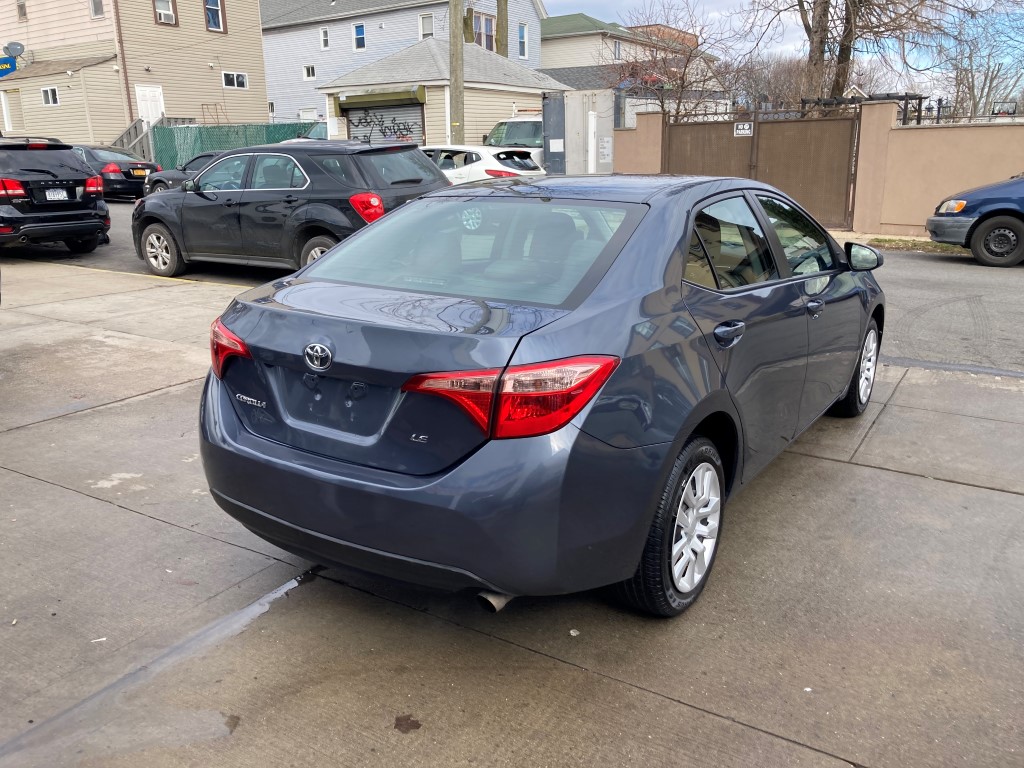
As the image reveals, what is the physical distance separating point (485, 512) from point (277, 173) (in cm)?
833

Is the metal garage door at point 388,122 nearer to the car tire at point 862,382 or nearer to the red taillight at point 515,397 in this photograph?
the car tire at point 862,382

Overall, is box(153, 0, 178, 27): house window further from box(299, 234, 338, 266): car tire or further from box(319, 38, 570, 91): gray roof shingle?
box(299, 234, 338, 266): car tire

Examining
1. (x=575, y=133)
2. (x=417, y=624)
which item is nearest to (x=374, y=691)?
(x=417, y=624)

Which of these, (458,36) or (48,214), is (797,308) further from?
(458,36)

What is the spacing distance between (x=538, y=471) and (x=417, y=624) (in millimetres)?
1056

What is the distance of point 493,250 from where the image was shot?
141 inches

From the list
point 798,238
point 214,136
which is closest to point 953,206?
point 798,238

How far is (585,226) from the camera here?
139 inches

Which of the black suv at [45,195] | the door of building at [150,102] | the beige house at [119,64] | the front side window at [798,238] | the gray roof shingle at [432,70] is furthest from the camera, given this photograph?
the door of building at [150,102]

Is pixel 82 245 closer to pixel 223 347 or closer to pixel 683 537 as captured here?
pixel 223 347

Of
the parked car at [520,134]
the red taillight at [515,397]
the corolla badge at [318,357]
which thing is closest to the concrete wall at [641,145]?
the parked car at [520,134]

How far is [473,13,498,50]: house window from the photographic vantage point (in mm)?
41500

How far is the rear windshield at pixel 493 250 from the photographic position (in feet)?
10.7

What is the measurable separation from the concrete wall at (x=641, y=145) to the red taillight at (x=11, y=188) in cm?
1138
